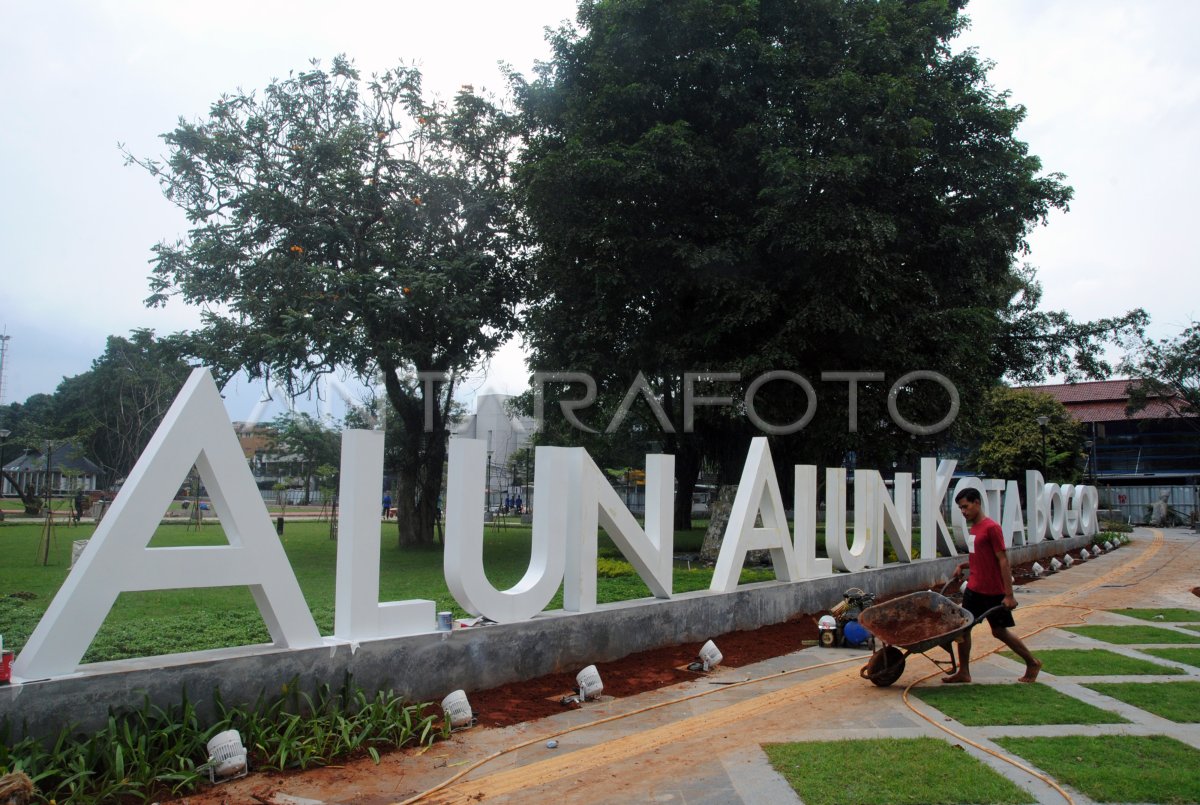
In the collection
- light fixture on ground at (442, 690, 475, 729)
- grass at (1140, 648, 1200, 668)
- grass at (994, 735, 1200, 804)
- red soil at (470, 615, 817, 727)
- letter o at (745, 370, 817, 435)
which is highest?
letter o at (745, 370, 817, 435)

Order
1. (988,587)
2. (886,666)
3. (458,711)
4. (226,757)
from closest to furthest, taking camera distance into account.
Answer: (226,757)
(458,711)
(886,666)
(988,587)

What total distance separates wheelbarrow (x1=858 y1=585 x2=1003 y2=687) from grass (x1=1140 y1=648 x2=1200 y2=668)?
92.5 inches

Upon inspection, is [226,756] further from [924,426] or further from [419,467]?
[419,467]

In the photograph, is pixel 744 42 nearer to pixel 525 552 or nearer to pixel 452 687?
pixel 525 552

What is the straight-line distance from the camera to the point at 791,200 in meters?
14.9

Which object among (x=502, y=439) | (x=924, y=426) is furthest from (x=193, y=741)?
(x=502, y=439)

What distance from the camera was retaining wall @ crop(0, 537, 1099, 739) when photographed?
4.59 m

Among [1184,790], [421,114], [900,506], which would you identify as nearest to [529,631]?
[1184,790]

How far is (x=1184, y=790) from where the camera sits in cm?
438

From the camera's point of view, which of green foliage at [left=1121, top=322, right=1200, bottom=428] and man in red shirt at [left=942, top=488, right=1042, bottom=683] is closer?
man in red shirt at [left=942, top=488, right=1042, bottom=683]

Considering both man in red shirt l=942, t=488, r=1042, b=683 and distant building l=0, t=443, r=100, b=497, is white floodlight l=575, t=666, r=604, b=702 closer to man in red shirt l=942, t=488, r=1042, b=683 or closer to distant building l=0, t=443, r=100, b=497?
man in red shirt l=942, t=488, r=1042, b=683

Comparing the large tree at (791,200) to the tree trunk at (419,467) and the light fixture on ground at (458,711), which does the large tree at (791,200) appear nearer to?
the tree trunk at (419,467)

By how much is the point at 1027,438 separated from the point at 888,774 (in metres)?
42.0

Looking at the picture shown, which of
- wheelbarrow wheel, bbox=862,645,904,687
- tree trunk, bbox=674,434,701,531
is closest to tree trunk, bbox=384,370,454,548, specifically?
tree trunk, bbox=674,434,701,531
